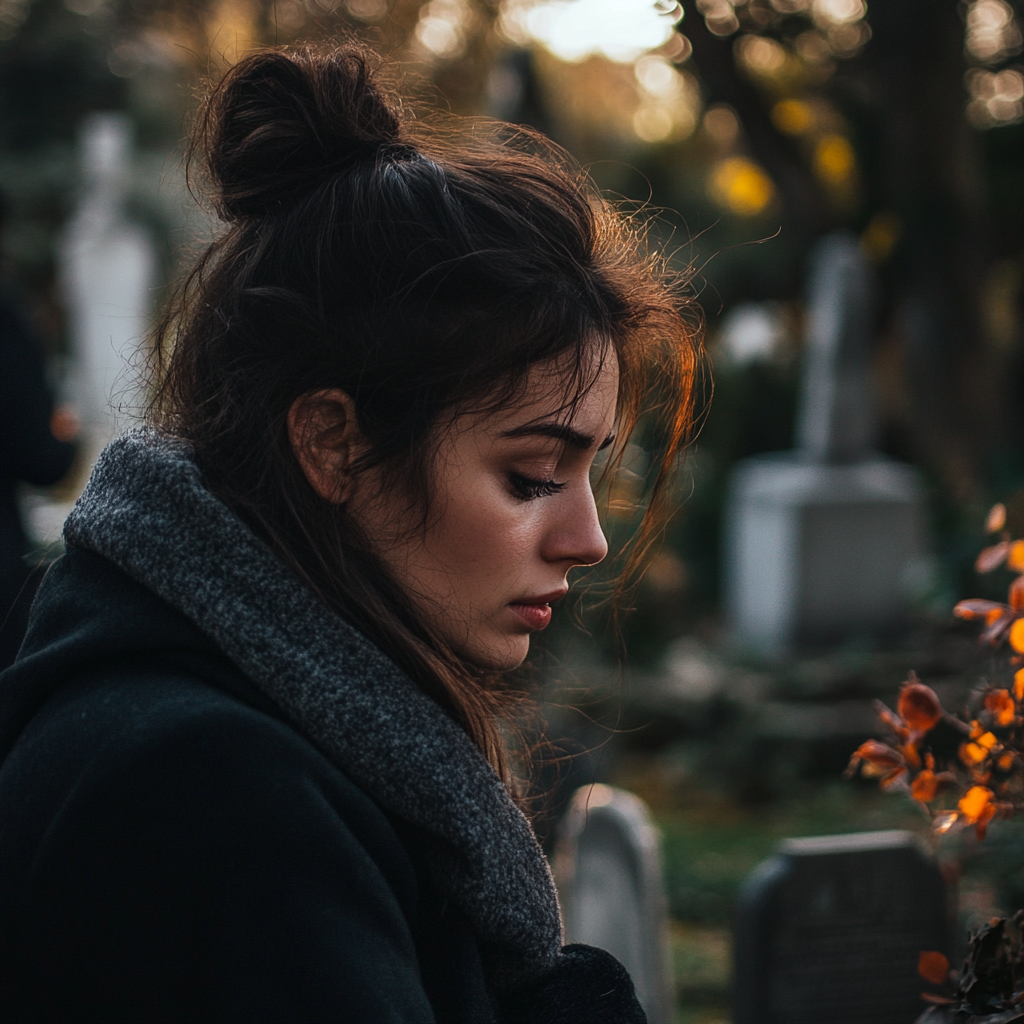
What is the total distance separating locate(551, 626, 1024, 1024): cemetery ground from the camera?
17.4 ft

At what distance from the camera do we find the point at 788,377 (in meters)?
10.7

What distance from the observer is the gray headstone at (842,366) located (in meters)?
8.58

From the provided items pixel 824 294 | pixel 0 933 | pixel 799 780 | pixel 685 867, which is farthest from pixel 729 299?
pixel 0 933

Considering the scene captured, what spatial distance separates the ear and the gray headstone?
785 centimetres

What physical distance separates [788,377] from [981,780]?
967cm

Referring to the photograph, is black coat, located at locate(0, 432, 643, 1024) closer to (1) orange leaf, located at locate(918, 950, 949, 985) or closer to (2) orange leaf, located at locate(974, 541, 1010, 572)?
(1) orange leaf, located at locate(918, 950, 949, 985)

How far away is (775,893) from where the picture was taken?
10.5 feet

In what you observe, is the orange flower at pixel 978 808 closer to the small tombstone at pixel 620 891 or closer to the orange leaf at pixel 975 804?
the orange leaf at pixel 975 804

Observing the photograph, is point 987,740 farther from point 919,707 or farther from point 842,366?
point 842,366

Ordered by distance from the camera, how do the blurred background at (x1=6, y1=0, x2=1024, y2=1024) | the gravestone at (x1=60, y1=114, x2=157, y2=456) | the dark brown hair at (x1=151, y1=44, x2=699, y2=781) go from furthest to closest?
the gravestone at (x1=60, y1=114, x2=157, y2=456), the blurred background at (x1=6, y1=0, x2=1024, y2=1024), the dark brown hair at (x1=151, y1=44, x2=699, y2=781)

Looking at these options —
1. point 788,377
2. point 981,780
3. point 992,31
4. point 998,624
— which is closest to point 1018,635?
point 998,624

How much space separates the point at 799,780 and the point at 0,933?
602 cm

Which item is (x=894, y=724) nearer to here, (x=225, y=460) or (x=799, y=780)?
(x=225, y=460)

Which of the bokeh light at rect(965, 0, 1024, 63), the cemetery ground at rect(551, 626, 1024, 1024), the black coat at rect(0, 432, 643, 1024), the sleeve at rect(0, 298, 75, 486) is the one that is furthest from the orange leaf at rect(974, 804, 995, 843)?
the bokeh light at rect(965, 0, 1024, 63)
